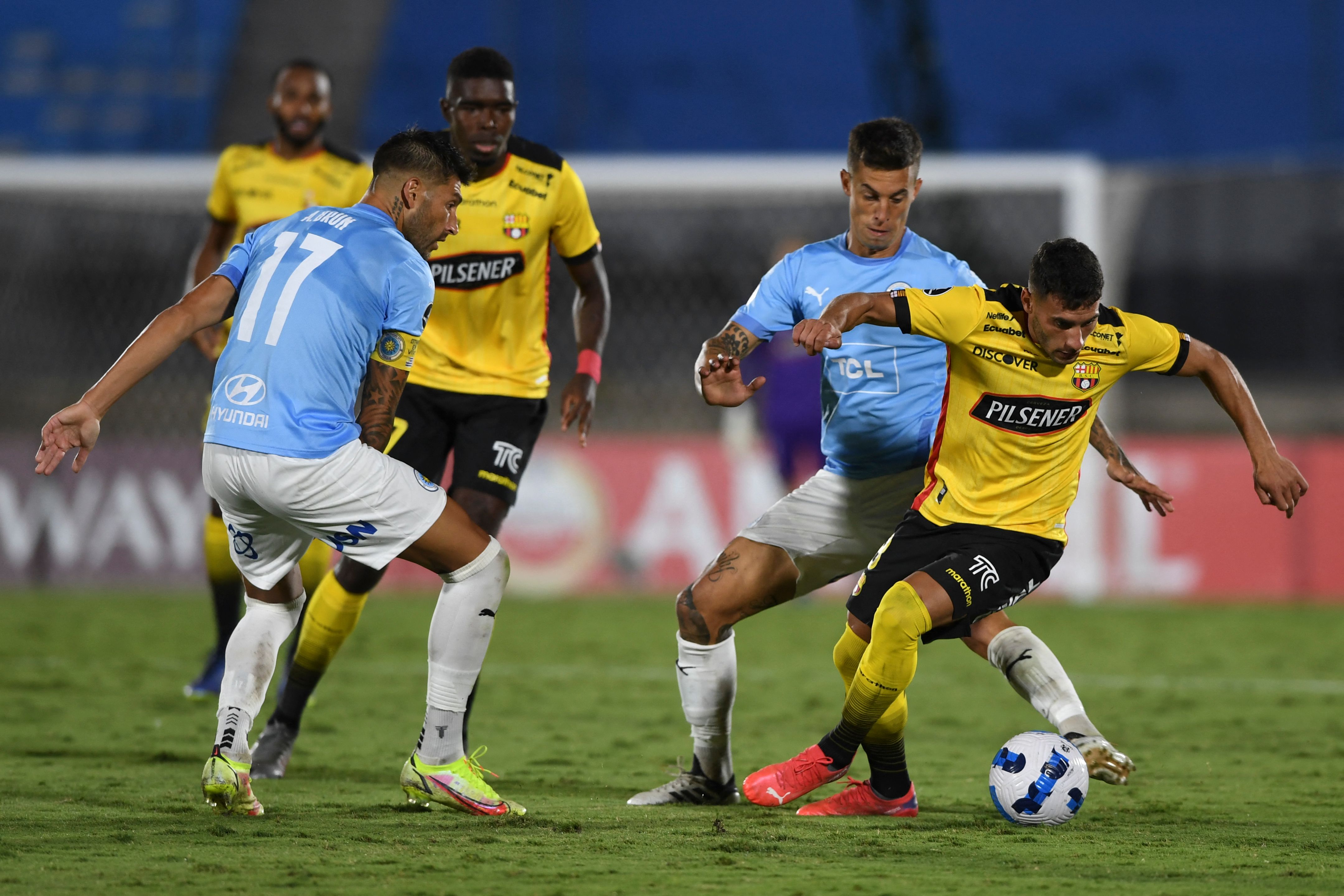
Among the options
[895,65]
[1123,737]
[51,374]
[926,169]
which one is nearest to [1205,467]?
[926,169]

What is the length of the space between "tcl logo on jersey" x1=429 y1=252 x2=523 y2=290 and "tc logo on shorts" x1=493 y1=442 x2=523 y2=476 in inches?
23.4

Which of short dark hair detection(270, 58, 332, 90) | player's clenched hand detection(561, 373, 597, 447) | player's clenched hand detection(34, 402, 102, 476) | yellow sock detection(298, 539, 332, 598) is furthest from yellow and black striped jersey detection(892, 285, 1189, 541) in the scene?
short dark hair detection(270, 58, 332, 90)

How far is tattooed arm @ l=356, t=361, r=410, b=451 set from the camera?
439cm

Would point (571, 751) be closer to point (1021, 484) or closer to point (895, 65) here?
point (1021, 484)

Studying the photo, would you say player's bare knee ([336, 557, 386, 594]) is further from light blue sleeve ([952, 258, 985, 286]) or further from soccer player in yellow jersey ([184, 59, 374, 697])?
light blue sleeve ([952, 258, 985, 286])

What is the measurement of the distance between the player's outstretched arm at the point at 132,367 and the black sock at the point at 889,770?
7.51 ft

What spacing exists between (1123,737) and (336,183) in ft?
13.5

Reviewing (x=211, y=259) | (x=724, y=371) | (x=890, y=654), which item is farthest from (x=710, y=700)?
(x=211, y=259)

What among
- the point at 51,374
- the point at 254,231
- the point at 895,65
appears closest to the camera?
the point at 254,231

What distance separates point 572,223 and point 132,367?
210 centimetres

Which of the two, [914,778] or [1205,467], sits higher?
[1205,467]

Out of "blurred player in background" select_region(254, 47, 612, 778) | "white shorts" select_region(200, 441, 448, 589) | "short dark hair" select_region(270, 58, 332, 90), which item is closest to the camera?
"white shorts" select_region(200, 441, 448, 589)

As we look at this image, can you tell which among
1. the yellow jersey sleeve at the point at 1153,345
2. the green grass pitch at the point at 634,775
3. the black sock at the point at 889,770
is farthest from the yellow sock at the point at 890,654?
the yellow jersey sleeve at the point at 1153,345

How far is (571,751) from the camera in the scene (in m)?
5.90
